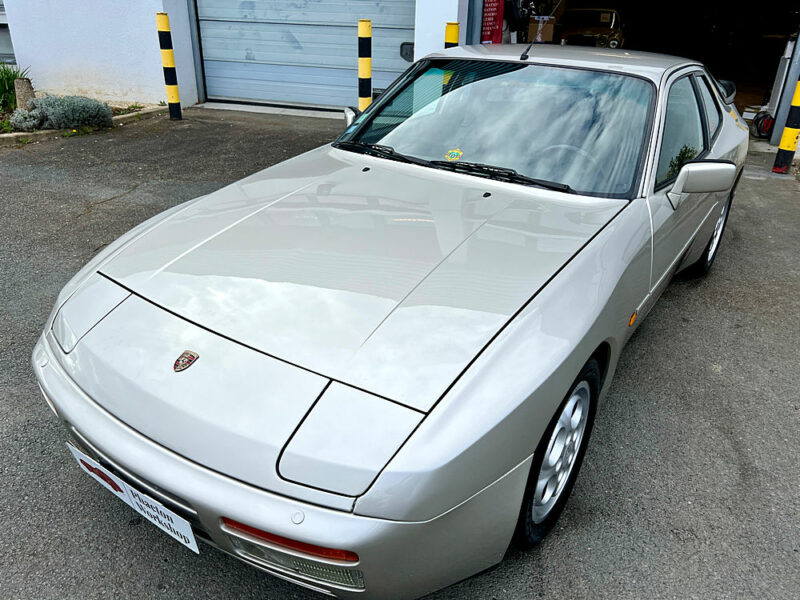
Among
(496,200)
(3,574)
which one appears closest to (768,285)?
(496,200)

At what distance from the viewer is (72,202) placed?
16.5 ft

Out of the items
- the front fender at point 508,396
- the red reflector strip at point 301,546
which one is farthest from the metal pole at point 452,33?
the red reflector strip at point 301,546

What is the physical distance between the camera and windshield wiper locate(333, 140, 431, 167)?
9.04 feet

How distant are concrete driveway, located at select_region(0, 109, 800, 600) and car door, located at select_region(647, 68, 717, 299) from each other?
58 cm

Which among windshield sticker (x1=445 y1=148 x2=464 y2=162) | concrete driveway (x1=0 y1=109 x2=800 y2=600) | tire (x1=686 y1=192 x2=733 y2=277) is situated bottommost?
concrete driveway (x1=0 y1=109 x2=800 y2=600)

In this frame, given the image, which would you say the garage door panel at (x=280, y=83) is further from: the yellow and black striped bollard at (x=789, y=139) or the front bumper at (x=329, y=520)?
the front bumper at (x=329, y=520)

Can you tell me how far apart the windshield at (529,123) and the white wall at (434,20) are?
4206mm

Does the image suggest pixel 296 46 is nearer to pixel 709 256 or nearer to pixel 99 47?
pixel 99 47

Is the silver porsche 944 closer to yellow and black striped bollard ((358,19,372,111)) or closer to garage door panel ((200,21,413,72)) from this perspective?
yellow and black striped bollard ((358,19,372,111))

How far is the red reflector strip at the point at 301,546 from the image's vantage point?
1.42 meters

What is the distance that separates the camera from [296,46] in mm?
8219

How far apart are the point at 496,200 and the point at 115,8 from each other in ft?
25.5

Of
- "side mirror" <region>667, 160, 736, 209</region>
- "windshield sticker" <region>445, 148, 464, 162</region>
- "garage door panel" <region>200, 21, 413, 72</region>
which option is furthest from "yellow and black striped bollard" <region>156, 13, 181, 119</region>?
"side mirror" <region>667, 160, 736, 209</region>

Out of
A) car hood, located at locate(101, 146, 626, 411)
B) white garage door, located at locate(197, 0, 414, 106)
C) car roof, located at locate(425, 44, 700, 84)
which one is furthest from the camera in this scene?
white garage door, located at locate(197, 0, 414, 106)
